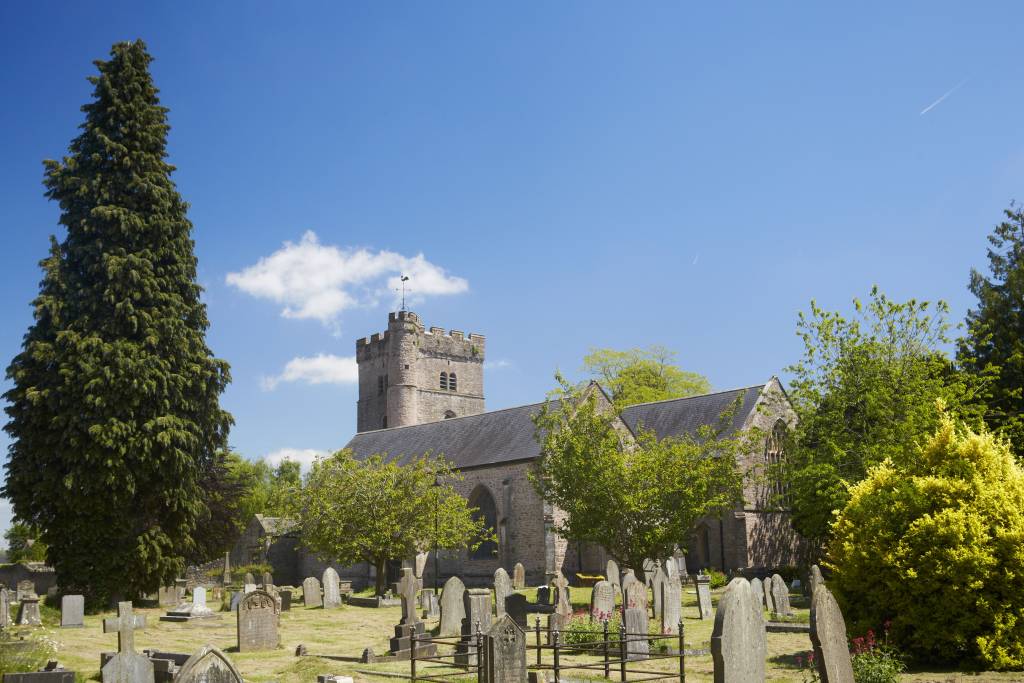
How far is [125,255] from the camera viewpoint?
27453 mm

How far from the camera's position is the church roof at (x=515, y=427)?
4078 cm

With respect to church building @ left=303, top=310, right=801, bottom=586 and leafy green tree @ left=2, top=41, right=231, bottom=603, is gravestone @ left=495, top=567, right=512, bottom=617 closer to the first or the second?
leafy green tree @ left=2, top=41, right=231, bottom=603

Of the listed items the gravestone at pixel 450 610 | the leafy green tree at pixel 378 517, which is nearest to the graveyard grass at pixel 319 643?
the gravestone at pixel 450 610

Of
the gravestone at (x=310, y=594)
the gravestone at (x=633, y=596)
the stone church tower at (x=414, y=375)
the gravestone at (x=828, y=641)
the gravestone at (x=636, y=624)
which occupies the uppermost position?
the stone church tower at (x=414, y=375)

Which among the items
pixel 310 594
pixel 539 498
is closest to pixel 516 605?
pixel 310 594

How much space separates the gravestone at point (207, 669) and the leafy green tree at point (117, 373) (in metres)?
20.3

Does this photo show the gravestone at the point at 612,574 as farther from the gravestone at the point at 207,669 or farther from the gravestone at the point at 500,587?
the gravestone at the point at 207,669

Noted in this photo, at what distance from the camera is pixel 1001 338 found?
92.6 ft

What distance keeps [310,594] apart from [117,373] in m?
9.86

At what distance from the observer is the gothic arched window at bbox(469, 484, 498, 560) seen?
40.6 meters

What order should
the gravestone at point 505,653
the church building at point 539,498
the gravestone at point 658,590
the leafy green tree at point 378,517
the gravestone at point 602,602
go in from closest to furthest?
the gravestone at point 505,653
the gravestone at point 602,602
the gravestone at point 658,590
the leafy green tree at point 378,517
the church building at point 539,498

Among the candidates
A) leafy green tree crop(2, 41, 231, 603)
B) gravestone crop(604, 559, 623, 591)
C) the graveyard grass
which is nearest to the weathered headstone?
the graveyard grass

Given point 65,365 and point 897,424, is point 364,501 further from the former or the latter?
point 897,424

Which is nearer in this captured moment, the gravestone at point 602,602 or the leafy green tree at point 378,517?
the gravestone at point 602,602
